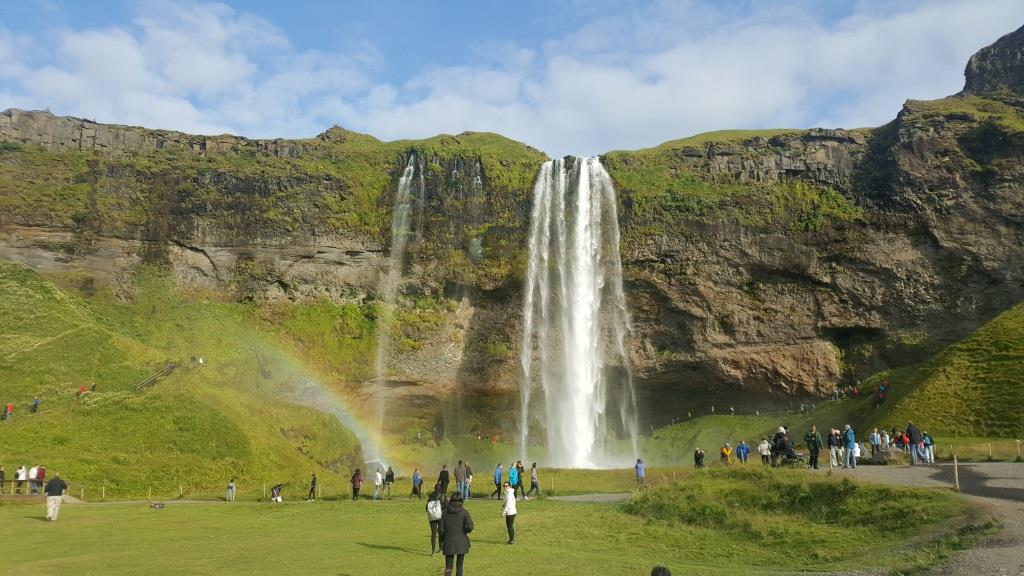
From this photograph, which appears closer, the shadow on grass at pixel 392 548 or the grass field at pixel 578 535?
the grass field at pixel 578 535

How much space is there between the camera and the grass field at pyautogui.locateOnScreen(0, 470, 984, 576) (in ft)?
49.5

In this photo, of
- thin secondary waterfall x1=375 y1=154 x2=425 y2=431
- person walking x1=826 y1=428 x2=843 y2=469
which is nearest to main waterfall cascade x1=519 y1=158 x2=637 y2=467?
thin secondary waterfall x1=375 y1=154 x2=425 y2=431

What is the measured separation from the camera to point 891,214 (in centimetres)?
6116

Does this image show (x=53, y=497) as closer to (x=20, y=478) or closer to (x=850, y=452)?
(x=20, y=478)

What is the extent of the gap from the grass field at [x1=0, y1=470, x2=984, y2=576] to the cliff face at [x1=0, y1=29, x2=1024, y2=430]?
39.8 metres

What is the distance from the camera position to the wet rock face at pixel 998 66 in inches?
3157

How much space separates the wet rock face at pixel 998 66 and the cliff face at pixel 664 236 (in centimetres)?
1507

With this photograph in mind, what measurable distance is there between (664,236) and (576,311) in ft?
34.3

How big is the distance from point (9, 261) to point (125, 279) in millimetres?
8870

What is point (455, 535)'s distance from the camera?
1288cm

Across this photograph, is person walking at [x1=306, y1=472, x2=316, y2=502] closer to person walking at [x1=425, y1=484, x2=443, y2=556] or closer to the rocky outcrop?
person walking at [x1=425, y1=484, x2=443, y2=556]

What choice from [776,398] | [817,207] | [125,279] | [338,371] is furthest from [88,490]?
[817,207]

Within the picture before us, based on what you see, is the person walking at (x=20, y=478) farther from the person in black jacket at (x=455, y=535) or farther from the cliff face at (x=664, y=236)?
the cliff face at (x=664, y=236)

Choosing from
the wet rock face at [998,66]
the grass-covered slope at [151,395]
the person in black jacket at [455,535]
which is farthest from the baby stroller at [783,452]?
the wet rock face at [998,66]
